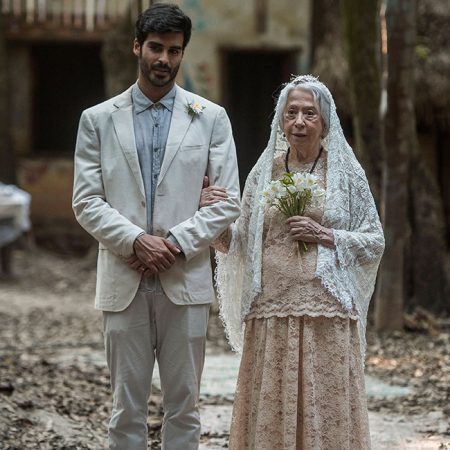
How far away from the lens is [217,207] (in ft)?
15.5

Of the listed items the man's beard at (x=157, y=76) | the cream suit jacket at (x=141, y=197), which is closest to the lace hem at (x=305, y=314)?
the cream suit jacket at (x=141, y=197)

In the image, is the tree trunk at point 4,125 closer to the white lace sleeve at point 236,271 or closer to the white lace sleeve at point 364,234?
the white lace sleeve at point 236,271

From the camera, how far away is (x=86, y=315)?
1205 centimetres

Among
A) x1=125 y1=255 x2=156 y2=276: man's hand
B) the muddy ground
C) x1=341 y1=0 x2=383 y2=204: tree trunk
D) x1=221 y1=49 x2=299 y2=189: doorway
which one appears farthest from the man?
x1=221 y1=49 x2=299 y2=189: doorway

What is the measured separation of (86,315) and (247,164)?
22.4 ft

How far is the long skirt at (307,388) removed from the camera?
482 cm

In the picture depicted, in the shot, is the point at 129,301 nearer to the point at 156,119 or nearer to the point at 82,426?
the point at 156,119

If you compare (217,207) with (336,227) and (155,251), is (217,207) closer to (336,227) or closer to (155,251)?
(155,251)

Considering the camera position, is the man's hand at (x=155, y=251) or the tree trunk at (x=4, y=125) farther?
the tree trunk at (x=4, y=125)

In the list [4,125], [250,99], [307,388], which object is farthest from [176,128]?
[250,99]

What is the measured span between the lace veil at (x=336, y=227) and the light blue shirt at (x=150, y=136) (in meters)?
0.52

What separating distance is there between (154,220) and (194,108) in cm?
54

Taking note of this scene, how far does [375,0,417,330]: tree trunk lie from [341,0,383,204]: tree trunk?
68cm

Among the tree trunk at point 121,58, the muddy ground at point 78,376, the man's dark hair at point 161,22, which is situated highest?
the tree trunk at point 121,58
